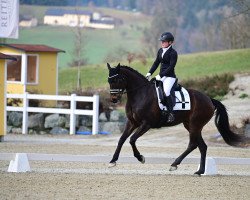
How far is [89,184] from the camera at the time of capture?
1602 cm

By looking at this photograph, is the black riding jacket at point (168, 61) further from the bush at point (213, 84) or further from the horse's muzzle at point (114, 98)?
the bush at point (213, 84)

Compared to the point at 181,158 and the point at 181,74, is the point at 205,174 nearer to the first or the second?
the point at 181,158

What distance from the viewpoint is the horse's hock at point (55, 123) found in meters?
34.8

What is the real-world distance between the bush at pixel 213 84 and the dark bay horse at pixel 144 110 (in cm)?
2309

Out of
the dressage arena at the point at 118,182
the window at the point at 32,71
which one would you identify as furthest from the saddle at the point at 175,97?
the window at the point at 32,71

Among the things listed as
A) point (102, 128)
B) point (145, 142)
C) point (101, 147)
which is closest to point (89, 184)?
point (101, 147)

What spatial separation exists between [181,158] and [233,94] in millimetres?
23688

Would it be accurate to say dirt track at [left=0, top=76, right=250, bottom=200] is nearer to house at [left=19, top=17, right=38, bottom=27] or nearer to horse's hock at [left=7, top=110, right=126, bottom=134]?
horse's hock at [left=7, top=110, right=126, bottom=134]

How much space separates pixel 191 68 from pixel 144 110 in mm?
42486

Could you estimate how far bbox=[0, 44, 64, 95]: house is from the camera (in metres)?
38.2

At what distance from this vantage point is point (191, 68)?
60812 mm

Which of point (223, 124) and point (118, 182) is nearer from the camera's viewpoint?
point (118, 182)

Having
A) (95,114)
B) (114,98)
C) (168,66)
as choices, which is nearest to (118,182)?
(114,98)

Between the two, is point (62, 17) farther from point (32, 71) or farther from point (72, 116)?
point (72, 116)
